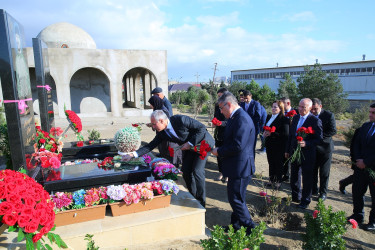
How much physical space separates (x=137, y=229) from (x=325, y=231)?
2058 millimetres

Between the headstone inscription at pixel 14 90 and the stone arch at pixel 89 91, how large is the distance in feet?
35.9

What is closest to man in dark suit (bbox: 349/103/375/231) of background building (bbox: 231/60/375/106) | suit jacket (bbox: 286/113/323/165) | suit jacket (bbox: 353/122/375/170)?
suit jacket (bbox: 353/122/375/170)

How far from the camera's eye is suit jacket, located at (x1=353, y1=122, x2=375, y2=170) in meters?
3.49

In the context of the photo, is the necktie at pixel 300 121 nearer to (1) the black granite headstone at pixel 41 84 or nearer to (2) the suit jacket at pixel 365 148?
(2) the suit jacket at pixel 365 148

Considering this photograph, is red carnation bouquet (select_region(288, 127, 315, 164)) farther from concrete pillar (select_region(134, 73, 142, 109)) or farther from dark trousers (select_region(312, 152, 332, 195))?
concrete pillar (select_region(134, 73, 142, 109))

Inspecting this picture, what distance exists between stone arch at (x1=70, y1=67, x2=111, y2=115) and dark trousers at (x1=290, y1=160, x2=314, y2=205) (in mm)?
12225

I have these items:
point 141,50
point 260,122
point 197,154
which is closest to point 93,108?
point 141,50

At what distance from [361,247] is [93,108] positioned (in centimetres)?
1419

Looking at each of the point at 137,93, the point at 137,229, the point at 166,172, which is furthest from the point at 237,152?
the point at 137,93

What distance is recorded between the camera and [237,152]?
3.04m

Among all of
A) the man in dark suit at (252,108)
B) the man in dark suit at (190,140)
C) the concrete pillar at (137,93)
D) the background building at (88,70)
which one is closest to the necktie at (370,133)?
the man in dark suit at (190,140)

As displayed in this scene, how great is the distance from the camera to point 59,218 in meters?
2.87

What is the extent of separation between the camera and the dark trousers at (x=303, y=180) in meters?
4.16

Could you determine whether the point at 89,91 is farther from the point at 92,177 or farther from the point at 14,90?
the point at 92,177
